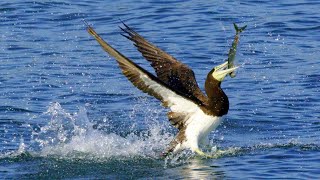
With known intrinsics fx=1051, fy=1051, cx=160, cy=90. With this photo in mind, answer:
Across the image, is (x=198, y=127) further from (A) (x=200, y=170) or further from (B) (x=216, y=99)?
(A) (x=200, y=170)

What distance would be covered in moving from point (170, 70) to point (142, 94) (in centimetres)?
226

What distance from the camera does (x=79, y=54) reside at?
16.2 meters

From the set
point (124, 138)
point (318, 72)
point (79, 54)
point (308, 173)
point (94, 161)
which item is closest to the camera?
point (308, 173)

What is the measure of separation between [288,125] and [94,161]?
2725 millimetres

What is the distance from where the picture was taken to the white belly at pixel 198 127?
1081 centimetres

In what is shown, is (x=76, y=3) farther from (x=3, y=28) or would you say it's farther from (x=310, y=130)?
(x=310, y=130)

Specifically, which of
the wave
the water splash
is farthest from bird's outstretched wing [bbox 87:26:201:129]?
the water splash

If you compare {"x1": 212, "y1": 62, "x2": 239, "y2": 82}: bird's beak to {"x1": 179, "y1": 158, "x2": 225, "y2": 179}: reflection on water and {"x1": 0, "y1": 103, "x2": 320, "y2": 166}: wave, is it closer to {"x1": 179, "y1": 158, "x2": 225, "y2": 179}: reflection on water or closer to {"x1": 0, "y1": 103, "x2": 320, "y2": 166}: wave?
{"x1": 0, "y1": 103, "x2": 320, "y2": 166}: wave

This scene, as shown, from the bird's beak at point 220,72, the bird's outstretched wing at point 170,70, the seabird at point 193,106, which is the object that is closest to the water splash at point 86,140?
the seabird at point 193,106

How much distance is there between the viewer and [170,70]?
11.8 metres

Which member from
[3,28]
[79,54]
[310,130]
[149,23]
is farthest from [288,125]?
[3,28]

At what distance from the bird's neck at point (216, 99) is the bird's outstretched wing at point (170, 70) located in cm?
21

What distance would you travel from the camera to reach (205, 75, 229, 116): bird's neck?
1079 cm

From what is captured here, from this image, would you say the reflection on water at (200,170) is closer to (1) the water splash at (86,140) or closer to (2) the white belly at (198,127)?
(2) the white belly at (198,127)
